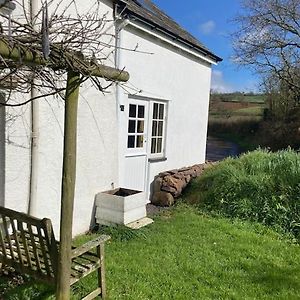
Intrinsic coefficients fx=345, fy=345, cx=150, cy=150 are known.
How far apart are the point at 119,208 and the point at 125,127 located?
2130mm

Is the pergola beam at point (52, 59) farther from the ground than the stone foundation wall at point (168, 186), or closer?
farther from the ground

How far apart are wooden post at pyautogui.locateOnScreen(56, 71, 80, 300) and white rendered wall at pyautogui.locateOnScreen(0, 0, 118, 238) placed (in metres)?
1.44

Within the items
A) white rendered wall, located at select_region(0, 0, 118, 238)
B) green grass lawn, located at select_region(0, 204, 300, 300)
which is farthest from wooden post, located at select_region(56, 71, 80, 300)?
white rendered wall, located at select_region(0, 0, 118, 238)

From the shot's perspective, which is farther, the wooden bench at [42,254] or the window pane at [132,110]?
the window pane at [132,110]

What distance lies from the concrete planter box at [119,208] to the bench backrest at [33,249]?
2520 mm

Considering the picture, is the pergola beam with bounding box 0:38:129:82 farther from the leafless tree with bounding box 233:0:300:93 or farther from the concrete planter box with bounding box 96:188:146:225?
the leafless tree with bounding box 233:0:300:93

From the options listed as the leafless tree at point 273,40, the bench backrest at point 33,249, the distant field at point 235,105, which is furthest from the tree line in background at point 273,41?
the bench backrest at point 33,249

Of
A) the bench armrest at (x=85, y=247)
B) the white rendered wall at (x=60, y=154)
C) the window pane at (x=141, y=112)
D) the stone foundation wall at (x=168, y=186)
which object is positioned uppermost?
the window pane at (x=141, y=112)

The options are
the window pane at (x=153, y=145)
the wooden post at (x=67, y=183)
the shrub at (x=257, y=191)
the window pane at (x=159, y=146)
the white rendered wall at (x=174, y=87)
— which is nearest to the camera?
the wooden post at (x=67, y=183)

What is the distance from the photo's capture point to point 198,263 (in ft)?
17.2

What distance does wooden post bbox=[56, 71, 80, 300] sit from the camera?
10.3 ft

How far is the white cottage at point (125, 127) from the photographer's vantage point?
17.1ft

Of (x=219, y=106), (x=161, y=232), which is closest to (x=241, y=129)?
(x=219, y=106)

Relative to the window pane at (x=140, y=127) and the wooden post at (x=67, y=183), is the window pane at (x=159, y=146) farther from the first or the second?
the wooden post at (x=67, y=183)
